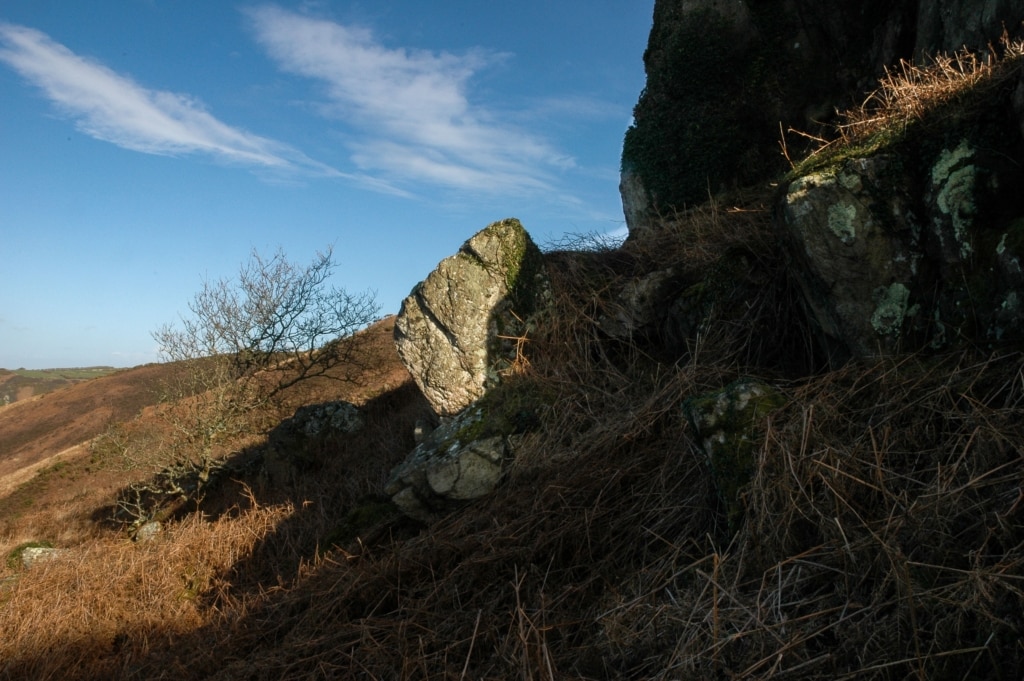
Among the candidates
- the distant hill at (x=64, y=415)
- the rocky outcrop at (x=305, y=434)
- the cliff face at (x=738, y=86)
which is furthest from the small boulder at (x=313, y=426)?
the distant hill at (x=64, y=415)

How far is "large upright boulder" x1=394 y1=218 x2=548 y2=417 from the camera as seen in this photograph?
22.2 ft

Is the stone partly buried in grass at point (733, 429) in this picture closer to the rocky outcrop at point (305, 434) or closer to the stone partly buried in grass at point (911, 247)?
the stone partly buried in grass at point (911, 247)

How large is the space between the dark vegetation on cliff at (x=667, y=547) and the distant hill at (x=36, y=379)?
65879mm

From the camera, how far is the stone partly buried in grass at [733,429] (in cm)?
306

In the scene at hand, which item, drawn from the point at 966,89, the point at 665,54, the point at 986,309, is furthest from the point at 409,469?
the point at 665,54

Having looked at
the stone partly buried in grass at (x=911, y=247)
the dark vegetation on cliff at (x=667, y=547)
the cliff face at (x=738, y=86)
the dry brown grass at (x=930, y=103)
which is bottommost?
the dark vegetation on cliff at (x=667, y=547)

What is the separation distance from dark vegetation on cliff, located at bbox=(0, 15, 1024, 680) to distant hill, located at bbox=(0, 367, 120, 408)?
6588cm

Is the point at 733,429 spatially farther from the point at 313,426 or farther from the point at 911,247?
the point at 313,426

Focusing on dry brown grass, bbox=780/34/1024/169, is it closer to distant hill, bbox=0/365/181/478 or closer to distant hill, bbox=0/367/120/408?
distant hill, bbox=0/365/181/478

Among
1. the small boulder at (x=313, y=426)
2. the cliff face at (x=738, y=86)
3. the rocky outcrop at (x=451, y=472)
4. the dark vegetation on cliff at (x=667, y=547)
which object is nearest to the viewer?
the dark vegetation on cliff at (x=667, y=547)

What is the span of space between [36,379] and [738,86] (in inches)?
3445

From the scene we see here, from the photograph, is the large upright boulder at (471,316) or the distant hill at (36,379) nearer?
the large upright boulder at (471,316)

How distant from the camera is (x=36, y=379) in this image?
74375 millimetres

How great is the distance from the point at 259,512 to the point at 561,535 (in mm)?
5730
